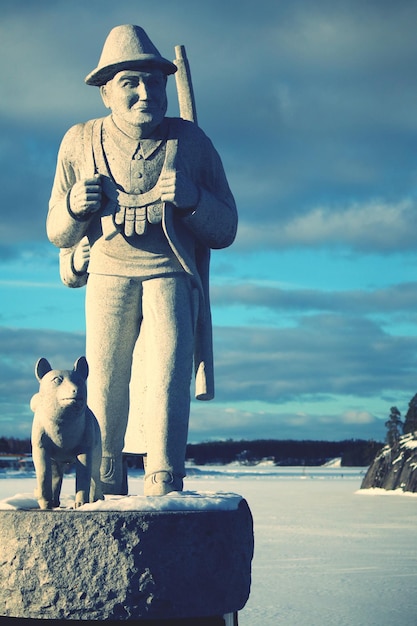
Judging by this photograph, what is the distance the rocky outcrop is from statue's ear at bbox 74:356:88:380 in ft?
48.2

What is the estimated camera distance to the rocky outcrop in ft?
60.7

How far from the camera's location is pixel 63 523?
4.11 m

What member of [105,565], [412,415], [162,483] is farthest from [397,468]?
[105,565]

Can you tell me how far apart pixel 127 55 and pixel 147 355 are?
153 centimetres

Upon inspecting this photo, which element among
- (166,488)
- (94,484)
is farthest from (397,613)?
(94,484)

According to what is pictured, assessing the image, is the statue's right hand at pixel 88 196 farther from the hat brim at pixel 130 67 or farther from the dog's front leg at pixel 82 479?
the dog's front leg at pixel 82 479

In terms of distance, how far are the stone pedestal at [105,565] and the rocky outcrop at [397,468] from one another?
14766 millimetres

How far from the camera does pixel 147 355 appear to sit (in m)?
5.00

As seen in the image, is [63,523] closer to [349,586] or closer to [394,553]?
[349,586]

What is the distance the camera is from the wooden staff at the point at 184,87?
5547mm

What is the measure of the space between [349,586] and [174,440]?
3154mm

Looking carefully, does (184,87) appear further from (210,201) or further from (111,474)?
(111,474)

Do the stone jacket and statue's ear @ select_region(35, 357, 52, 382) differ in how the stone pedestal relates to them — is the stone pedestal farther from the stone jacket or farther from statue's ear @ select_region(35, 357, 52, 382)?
the stone jacket

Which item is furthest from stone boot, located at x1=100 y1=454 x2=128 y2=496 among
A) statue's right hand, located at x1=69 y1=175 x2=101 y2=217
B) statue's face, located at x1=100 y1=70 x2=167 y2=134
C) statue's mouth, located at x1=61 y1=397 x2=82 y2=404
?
statue's face, located at x1=100 y1=70 x2=167 y2=134
